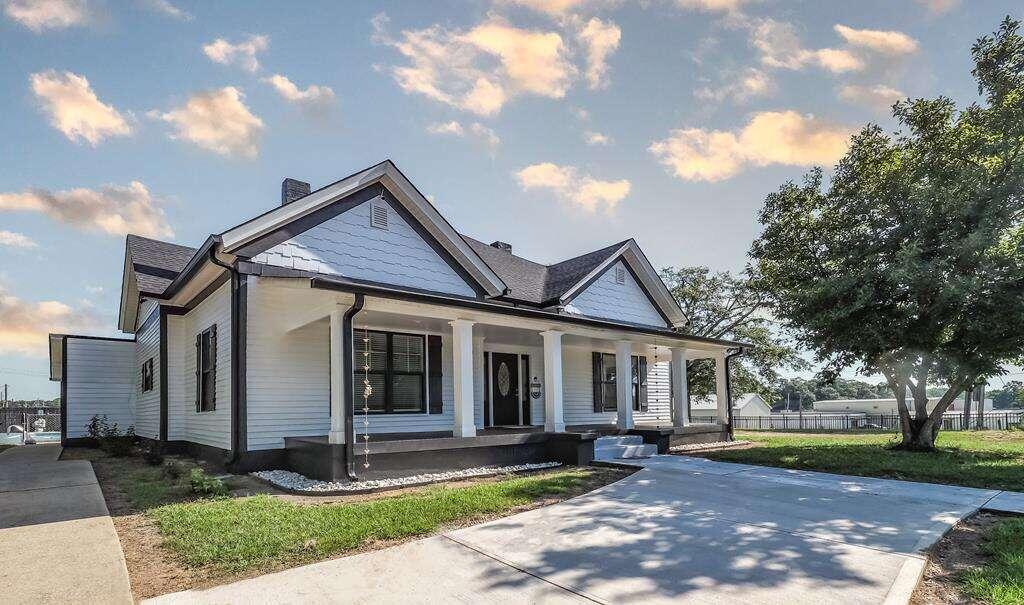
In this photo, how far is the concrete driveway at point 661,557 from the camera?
12.8 feet

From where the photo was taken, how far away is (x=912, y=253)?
10133 millimetres

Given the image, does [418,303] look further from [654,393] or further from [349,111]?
[654,393]

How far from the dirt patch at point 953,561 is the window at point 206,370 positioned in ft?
34.5

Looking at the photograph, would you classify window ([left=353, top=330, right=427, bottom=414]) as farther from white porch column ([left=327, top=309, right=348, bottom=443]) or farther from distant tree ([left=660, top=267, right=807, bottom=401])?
distant tree ([left=660, top=267, right=807, bottom=401])

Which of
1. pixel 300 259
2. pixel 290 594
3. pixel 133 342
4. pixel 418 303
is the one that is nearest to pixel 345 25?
pixel 300 259

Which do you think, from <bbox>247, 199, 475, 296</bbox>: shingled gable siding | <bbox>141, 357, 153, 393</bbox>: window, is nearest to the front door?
<bbox>247, 199, 475, 296</bbox>: shingled gable siding

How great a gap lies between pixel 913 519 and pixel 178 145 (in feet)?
43.9

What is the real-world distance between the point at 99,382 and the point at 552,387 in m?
14.3

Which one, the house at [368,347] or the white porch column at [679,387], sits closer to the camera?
the house at [368,347]

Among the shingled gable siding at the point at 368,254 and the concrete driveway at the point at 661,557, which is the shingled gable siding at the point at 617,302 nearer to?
the shingled gable siding at the point at 368,254

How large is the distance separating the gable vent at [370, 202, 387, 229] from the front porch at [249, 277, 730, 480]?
217 centimetres

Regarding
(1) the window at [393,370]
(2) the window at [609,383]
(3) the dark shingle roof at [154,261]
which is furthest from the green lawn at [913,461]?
(3) the dark shingle roof at [154,261]

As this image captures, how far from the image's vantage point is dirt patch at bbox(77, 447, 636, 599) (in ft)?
13.9

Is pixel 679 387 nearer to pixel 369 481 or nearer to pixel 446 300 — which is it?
pixel 446 300
